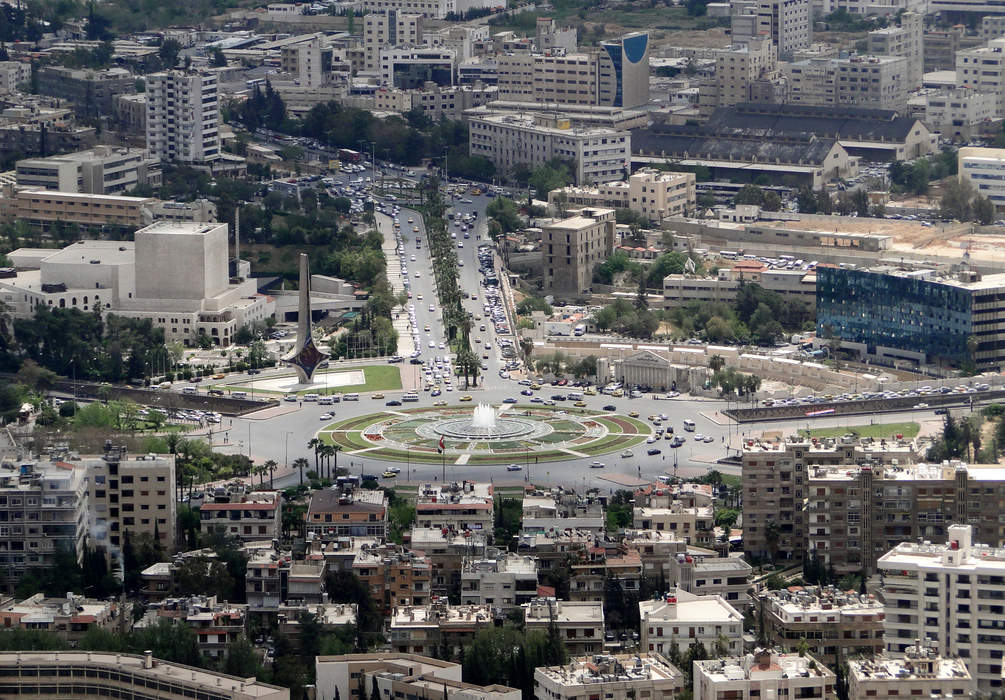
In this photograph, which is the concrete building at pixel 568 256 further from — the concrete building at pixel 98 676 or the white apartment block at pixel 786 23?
the concrete building at pixel 98 676

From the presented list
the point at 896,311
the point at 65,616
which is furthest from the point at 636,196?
the point at 65,616

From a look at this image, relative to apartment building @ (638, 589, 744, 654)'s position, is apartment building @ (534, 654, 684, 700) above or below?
above

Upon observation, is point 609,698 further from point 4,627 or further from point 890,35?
point 890,35

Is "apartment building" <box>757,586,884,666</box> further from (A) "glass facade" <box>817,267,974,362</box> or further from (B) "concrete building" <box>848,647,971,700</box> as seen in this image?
(A) "glass facade" <box>817,267,974,362</box>

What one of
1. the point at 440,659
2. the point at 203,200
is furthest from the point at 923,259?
the point at 440,659

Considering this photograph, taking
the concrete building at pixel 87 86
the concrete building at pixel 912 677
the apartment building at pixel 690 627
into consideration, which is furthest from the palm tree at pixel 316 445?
Answer: the concrete building at pixel 87 86

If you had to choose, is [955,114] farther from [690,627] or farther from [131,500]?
[690,627]

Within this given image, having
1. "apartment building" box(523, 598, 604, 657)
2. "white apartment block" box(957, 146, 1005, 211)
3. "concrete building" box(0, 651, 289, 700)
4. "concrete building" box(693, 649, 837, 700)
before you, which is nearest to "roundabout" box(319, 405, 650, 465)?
"apartment building" box(523, 598, 604, 657)
